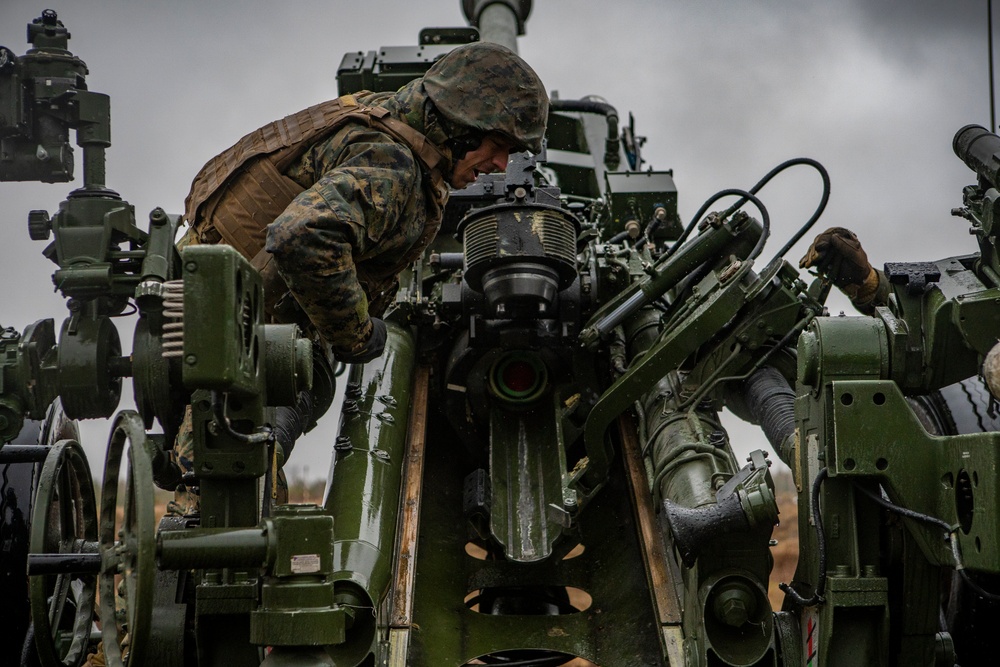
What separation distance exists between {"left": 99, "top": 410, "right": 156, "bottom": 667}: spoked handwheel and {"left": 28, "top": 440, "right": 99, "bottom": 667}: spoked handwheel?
0.30ft

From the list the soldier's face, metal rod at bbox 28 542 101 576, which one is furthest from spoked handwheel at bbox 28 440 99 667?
the soldier's face

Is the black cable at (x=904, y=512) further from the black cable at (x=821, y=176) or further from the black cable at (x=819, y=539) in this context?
the black cable at (x=821, y=176)

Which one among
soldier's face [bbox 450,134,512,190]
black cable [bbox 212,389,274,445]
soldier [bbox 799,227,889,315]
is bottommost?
black cable [bbox 212,389,274,445]

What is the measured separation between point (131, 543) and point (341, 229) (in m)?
1.08

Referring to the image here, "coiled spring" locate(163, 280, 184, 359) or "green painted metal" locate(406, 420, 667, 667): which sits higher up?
"coiled spring" locate(163, 280, 184, 359)

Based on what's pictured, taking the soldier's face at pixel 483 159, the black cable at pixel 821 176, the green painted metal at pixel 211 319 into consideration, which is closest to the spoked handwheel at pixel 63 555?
the green painted metal at pixel 211 319

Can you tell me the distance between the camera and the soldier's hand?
4.59 m

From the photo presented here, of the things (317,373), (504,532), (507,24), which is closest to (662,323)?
(504,532)

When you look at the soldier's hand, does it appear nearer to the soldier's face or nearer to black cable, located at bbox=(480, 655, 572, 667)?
the soldier's face

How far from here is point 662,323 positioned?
16.3 feet

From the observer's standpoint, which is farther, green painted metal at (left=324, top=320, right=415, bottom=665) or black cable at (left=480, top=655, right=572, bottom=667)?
black cable at (left=480, top=655, right=572, bottom=667)

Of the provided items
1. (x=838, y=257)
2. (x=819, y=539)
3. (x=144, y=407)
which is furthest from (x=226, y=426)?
(x=838, y=257)

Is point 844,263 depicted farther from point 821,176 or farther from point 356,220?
point 356,220

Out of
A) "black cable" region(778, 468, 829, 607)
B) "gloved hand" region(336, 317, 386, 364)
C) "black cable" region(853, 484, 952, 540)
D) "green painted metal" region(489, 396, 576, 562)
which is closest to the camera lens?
"black cable" region(853, 484, 952, 540)
